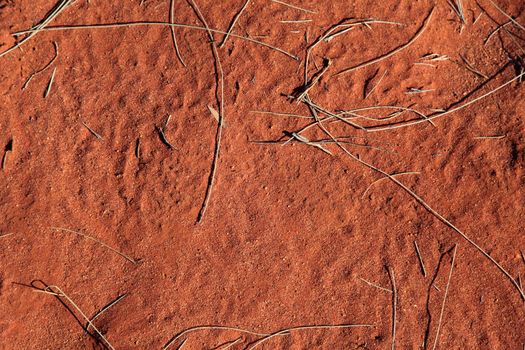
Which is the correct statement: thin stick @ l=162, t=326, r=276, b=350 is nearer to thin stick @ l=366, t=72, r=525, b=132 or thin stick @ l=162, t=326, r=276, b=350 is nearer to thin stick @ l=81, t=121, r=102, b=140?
thin stick @ l=81, t=121, r=102, b=140

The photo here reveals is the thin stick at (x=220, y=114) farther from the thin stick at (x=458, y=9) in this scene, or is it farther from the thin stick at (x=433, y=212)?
the thin stick at (x=458, y=9)

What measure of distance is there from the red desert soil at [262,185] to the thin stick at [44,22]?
166mm

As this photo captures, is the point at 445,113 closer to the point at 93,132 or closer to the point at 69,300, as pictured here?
the point at 93,132

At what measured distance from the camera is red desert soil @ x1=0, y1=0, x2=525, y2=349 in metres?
3.50

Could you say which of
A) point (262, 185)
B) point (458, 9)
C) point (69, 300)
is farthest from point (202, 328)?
point (458, 9)

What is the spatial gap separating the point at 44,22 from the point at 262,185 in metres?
1.94

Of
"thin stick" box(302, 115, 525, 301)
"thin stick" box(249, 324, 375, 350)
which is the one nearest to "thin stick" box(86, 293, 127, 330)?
"thin stick" box(249, 324, 375, 350)

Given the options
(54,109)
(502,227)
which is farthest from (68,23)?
(502,227)

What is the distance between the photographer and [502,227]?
11.5 feet

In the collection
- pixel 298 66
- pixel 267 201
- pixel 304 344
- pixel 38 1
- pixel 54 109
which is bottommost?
pixel 304 344

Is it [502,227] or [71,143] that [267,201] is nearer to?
[71,143]

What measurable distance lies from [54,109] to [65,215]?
0.77 metres

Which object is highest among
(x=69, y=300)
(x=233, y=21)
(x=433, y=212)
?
(x=233, y=21)

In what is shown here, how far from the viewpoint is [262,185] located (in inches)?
138
